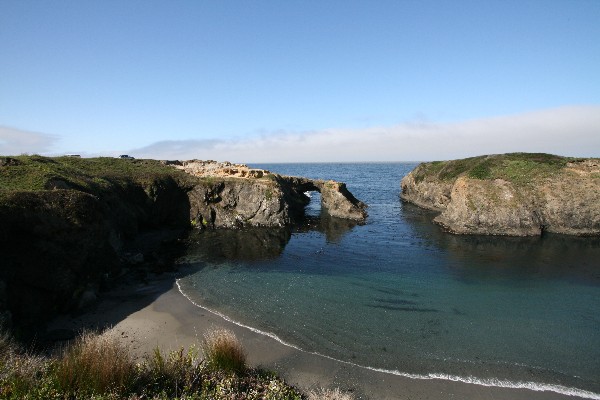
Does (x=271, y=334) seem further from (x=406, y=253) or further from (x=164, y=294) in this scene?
(x=406, y=253)

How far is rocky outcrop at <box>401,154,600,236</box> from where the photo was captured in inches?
1818

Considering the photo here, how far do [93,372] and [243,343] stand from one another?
29.8 feet

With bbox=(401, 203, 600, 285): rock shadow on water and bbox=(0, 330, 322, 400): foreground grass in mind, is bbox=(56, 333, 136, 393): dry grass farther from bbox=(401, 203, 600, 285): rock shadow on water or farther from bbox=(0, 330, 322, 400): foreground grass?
bbox=(401, 203, 600, 285): rock shadow on water

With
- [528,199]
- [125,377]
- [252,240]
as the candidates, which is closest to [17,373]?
[125,377]

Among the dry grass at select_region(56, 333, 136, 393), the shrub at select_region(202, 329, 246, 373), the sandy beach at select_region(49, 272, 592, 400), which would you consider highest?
the dry grass at select_region(56, 333, 136, 393)

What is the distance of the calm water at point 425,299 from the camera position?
695 inches

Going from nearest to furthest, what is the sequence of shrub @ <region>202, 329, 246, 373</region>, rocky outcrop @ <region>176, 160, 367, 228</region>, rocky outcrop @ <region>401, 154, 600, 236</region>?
shrub @ <region>202, 329, 246, 373</region> < rocky outcrop @ <region>401, 154, 600, 236</region> < rocky outcrop @ <region>176, 160, 367, 228</region>

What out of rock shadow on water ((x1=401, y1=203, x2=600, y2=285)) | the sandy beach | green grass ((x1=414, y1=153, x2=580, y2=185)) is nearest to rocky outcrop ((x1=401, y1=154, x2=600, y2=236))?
green grass ((x1=414, y1=153, x2=580, y2=185))

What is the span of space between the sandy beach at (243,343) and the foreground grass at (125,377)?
3066mm

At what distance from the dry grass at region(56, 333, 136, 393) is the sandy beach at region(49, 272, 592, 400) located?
5.53 m

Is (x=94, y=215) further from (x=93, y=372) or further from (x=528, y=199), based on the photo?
(x=528, y=199)

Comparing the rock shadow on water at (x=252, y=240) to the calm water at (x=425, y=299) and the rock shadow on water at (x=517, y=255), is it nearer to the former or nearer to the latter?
the calm water at (x=425, y=299)

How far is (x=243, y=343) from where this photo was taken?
18906mm

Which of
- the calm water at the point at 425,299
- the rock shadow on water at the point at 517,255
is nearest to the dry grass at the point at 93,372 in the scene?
the calm water at the point at 425,299
